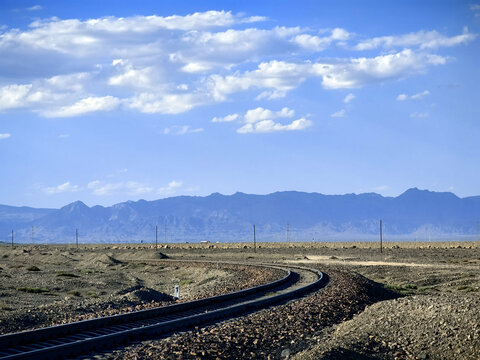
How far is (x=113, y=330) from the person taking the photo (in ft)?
56.3

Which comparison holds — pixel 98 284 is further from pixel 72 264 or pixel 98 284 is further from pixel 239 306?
pixel 72 264

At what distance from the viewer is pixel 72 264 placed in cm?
6962

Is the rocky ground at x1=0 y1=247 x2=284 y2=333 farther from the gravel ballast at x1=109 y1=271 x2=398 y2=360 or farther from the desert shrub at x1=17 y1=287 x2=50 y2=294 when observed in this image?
the gravel ballast at x1=109 y1=271 x2=398 y2=360

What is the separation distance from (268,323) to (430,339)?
4689 millimetres

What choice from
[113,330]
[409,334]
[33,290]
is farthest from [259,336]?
[33,290]

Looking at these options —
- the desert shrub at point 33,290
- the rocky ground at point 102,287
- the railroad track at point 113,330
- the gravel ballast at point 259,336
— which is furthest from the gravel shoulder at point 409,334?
the desert shrub at point 33,290

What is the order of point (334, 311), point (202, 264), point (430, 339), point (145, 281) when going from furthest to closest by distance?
point (202, 264), point (145, 281), point (334, 311), point (430, 339)

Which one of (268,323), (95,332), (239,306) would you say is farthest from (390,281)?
(95,332)

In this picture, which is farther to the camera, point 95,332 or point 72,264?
point 72,264

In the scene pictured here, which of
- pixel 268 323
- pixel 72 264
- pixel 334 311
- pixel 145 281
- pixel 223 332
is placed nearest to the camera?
pixel 223 332

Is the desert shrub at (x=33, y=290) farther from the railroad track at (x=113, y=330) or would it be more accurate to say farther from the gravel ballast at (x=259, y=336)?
the gravel ballast at (x=259, y=336)

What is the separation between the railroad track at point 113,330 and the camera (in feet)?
45.6

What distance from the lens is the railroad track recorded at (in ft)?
45.6

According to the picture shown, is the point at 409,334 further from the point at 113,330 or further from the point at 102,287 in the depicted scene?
the point at 102,287
